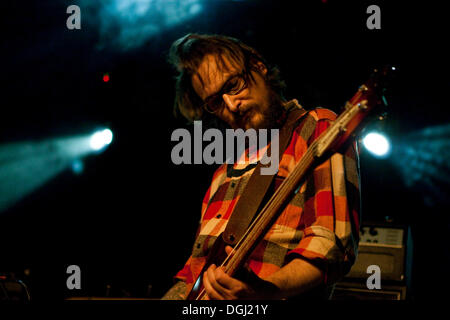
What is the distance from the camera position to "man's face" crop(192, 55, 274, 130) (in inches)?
80.4

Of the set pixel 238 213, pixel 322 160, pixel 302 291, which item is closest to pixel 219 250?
pixel 238 213

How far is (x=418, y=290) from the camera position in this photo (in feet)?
14.9

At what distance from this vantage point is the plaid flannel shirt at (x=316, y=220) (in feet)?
4.42

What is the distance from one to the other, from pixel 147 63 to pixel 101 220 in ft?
6.68

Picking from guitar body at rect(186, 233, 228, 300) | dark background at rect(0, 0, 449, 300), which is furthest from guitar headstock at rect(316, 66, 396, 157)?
dark background at rect(0, 0, 449, 300)

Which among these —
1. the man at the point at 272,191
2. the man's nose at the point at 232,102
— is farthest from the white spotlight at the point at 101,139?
the man's nose at the point at 232,102

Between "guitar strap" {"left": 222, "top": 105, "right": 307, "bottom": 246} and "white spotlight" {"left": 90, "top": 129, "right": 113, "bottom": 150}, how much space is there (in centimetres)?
350

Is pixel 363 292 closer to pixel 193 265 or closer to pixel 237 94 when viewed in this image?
pixel 193 265

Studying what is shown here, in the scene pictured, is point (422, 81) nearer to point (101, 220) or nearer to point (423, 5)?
point (423, 5)

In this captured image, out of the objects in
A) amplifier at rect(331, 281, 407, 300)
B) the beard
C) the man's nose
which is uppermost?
the man's nose

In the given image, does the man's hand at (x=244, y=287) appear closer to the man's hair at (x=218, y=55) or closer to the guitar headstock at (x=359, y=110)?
the guitar headstock at (x=359, y=110)

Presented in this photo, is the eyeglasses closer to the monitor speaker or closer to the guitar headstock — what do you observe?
the guitar headstock

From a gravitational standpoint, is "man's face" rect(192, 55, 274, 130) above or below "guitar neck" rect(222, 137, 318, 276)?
above

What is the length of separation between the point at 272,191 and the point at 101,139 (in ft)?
12.3
